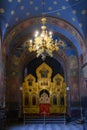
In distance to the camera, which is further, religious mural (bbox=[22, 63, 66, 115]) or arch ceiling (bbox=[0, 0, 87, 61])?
religious mural (bbox=[22, 63, 66, 115])

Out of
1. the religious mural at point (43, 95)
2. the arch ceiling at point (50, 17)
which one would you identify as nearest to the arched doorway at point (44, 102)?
the religious mural at point (43, 95)

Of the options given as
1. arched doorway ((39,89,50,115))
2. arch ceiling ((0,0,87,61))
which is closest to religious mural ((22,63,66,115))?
arched doorway ((39,89,50,115))

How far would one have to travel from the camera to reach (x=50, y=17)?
41.7ft

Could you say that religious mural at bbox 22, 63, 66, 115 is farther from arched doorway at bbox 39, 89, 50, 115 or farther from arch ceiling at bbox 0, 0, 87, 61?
arch ceiling at bbox 0, 0, 87, 61

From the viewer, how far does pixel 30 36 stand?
14.9 metres

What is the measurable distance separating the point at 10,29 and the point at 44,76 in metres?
8.28

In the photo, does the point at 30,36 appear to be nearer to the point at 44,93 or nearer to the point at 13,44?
the point at 13,44

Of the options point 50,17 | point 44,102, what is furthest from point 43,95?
point 50,17

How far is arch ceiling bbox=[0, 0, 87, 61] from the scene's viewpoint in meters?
11.2

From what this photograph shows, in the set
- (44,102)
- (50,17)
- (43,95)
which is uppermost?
(50,17)

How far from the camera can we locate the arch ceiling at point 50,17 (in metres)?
11.2

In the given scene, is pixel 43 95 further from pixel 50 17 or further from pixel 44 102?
pixel 50 17

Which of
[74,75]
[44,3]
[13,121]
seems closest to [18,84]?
[13,121]

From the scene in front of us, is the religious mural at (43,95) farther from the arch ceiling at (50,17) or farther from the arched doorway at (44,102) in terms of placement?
the arch ceiling at (50,17)
